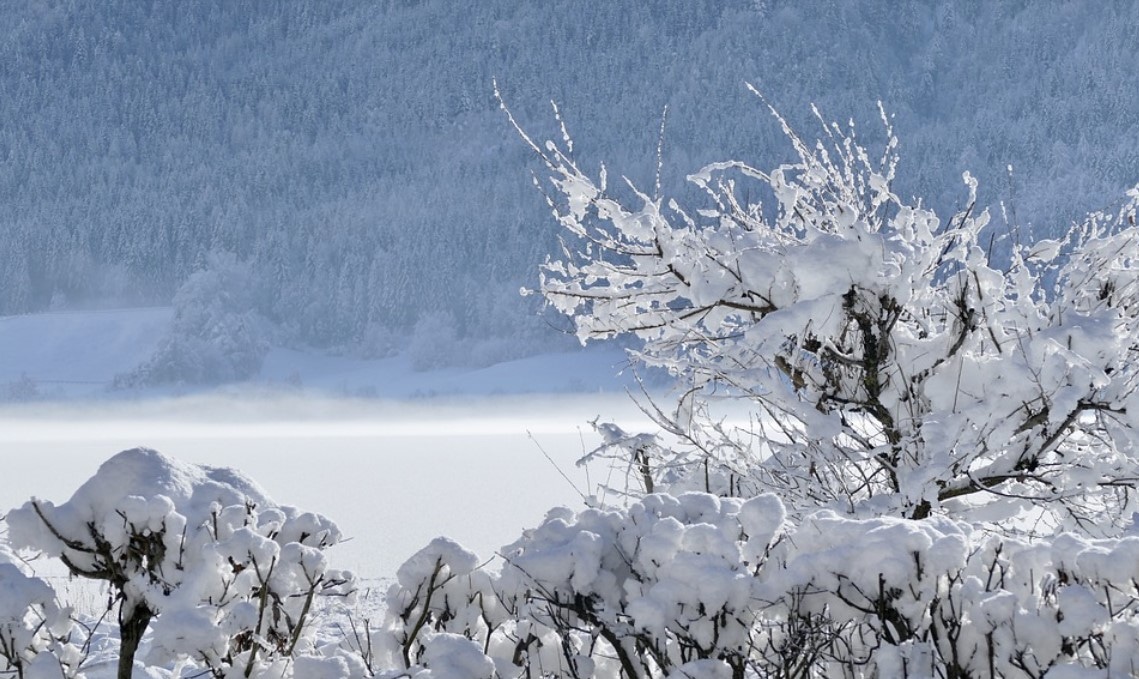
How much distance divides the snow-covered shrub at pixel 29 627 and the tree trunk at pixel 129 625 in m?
0.18

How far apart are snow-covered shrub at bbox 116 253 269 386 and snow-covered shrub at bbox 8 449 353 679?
104127mm

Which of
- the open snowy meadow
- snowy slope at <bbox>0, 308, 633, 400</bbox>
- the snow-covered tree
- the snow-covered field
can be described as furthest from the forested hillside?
the snow-covered tree

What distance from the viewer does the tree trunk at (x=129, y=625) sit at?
317cm

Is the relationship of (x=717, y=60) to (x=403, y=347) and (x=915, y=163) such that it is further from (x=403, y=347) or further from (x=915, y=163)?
(x=403, y=347)

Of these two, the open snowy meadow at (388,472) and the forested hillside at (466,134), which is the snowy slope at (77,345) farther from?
the open snowy meadow at (388,472)

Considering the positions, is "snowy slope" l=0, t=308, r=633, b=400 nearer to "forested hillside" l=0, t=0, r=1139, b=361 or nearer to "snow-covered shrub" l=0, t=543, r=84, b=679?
"forested hillside" l=0, t=0, r=1139, b=361

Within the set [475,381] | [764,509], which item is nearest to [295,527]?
[764,509]

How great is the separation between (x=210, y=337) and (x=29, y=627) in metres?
→ 105

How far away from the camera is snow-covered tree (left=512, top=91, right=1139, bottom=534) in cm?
408

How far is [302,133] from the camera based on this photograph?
Answer: 174 meters

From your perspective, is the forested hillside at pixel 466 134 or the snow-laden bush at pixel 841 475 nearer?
the snow-laden bush at pixel 841 475

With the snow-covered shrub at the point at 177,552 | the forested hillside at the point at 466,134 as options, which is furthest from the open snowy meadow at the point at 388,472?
the forested hillside at the point at 466,134

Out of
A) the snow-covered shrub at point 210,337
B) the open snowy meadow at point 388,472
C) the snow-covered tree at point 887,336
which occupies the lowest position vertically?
the open snowy meadow at point 388,472

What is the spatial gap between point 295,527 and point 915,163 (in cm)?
11774
